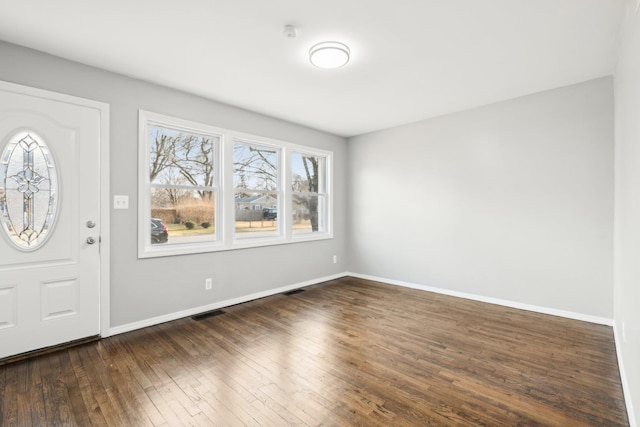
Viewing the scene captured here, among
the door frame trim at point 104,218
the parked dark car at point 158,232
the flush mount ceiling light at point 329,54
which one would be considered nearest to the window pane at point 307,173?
the parked dark car at point 158,232

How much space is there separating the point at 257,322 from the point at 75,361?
1.58m

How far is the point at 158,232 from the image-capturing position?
3420mm

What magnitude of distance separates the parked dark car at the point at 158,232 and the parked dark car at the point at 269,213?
1.41 metres

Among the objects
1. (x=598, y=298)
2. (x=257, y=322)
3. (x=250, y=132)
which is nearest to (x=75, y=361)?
(x=257, y=322)

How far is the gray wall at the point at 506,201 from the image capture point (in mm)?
3260

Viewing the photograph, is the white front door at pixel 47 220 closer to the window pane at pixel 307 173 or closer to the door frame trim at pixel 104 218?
the door frame trim at pixel 104 218

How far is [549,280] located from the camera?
139 inches

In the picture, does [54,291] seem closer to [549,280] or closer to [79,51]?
[79,51]

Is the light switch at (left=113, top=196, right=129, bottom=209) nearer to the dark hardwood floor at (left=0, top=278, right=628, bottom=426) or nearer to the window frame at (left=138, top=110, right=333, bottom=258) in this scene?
the window frame at (left=138, top=110, right=333, bottom=258)

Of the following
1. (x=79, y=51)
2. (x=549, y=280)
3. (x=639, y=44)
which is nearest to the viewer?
(x=639, y=44)

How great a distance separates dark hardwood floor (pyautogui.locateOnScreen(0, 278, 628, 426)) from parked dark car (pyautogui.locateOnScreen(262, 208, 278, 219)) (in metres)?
1.60

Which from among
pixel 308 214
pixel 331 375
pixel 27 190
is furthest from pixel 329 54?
pixel 308 214

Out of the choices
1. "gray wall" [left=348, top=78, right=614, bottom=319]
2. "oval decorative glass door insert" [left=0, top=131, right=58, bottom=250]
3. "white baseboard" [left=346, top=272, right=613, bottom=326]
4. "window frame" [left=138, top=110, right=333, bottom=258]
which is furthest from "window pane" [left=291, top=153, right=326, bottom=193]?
"oval decorative glass door insert" [left=0, top=131, right=58, bottom=250]

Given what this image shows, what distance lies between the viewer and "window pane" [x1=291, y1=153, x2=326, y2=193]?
16.4 feet
